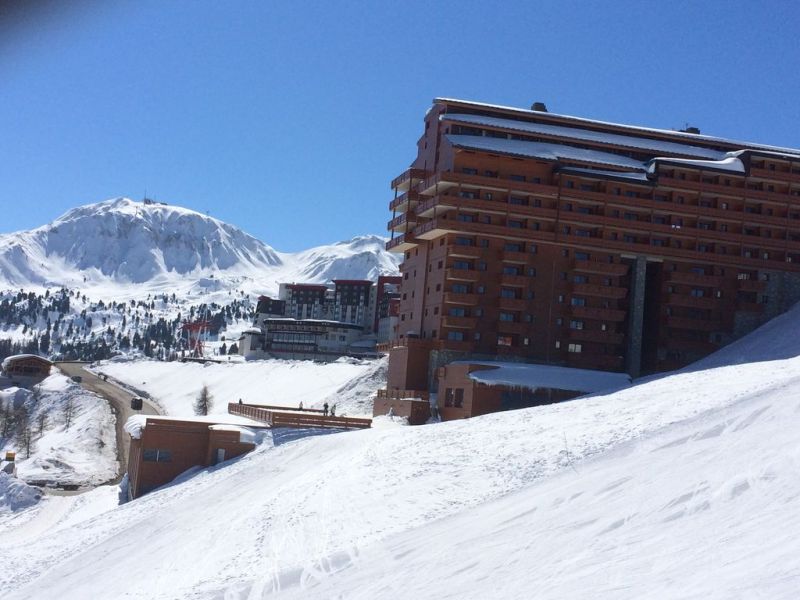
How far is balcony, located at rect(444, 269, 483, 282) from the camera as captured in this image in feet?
195

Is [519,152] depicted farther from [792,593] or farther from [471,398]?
[792,593]

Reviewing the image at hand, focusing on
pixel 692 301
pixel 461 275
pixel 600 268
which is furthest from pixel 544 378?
pixel 692 301

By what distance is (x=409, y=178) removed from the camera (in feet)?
216

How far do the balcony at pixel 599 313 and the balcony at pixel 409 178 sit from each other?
1530cm

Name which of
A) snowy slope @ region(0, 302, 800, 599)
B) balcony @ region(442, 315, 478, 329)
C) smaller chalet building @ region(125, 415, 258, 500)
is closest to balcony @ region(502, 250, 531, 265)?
balcony @ region(442, 315, 478, 329)

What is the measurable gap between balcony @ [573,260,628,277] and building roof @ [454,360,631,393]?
33.3ft

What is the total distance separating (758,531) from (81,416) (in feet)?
287

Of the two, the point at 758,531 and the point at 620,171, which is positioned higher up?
the point at 620,171

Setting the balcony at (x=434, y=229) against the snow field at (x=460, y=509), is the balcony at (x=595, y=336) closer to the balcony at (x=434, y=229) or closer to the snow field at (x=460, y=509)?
the balcony at (x=434, y=229)

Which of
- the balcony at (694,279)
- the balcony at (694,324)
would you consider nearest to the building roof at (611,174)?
the balcony at (694,279)

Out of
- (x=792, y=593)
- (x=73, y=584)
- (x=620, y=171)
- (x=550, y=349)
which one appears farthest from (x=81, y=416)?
(x=792, y=593)

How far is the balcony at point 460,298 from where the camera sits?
5903 centimetres

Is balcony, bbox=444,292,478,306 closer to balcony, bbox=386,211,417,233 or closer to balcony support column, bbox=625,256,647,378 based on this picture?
balcony, bbox=386,211,417,233

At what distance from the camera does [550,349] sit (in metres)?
61.1
